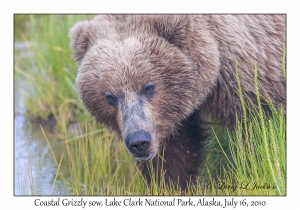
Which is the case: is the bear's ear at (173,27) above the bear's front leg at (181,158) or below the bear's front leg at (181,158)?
above

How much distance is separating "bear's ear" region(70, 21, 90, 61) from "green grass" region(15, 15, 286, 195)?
77 centimetres

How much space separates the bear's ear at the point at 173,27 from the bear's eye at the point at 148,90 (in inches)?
17.6

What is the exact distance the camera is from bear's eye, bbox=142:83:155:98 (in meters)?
4.88

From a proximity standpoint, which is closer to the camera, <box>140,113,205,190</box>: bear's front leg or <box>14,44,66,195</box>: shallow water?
<box>140,113,205,190</box>: bear's front leg

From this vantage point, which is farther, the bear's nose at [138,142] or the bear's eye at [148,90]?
the bear's eye at [148,90]

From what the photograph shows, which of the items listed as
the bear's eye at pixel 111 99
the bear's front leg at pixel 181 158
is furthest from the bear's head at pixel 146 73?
the bear's front leg at pixel 181 158

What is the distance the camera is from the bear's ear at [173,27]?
195 inches

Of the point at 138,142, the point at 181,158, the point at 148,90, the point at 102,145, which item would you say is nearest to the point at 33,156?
the point at 102,145

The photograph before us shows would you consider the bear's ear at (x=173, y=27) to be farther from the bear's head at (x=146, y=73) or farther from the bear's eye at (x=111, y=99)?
the bear's eye at (x=111, y=99)

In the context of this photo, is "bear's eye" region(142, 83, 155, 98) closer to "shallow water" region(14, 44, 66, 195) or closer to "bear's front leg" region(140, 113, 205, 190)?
"bear's front leg" region(140, 113, 205, 190)

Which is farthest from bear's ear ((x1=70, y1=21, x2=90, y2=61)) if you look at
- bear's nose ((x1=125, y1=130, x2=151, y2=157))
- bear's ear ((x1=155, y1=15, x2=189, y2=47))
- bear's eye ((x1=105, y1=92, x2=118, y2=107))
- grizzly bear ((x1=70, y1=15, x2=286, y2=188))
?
bear's nose ((x1=125, y1=130, x2=151, y2=157))

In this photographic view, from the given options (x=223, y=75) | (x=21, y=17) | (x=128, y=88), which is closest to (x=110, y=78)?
(x=128, y=88)

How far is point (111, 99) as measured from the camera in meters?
5.00

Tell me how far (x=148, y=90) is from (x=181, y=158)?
3.55 ft
